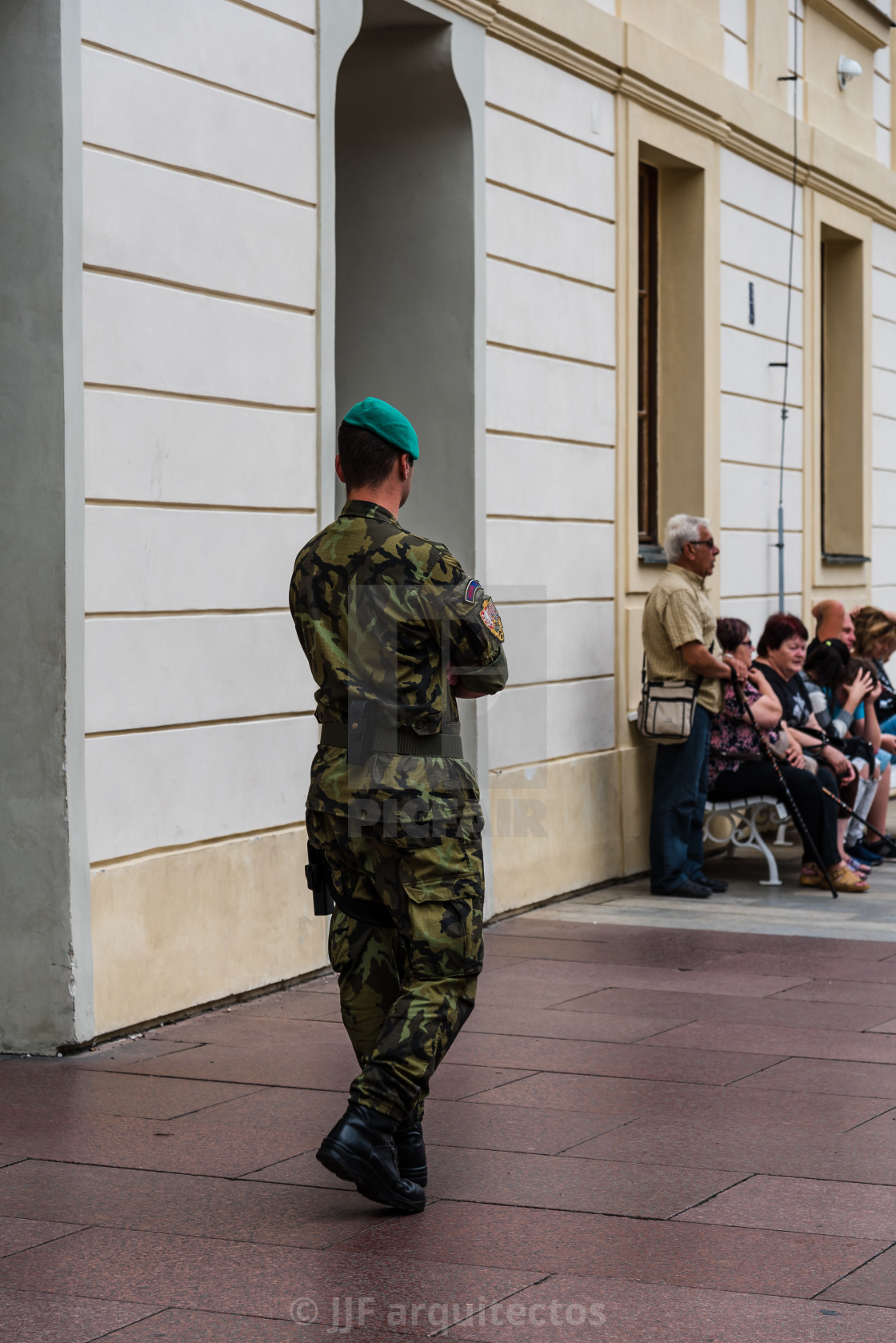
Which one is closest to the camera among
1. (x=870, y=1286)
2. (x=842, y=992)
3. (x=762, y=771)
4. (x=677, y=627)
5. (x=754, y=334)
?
(x=870, y=1286)

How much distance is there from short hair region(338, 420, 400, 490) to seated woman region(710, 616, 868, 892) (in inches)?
214

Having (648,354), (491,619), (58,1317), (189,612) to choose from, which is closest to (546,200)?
(648,354)

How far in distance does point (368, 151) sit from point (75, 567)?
375 centimetres

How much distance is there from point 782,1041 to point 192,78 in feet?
13.0

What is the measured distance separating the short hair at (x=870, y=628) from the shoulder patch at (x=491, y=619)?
7217mm

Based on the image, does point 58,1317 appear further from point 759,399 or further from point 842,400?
point 842,400

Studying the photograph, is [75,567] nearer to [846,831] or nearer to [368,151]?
[368,151]

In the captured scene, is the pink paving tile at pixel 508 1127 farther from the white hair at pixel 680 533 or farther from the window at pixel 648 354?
the window at pixel 648 354

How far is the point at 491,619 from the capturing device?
14.4 ft

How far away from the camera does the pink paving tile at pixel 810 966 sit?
7449 millimetres

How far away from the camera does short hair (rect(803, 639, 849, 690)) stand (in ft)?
35.3

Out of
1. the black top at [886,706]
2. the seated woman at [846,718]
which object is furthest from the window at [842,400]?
the seated woman at [846,718]

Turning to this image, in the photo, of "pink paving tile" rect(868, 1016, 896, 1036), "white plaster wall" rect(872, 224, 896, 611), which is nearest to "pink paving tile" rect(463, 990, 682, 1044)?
"pink paving tile" rect(868, 1016, 896, 1036)

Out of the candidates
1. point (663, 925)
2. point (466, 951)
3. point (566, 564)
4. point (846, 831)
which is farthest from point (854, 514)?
point (466, 951)
